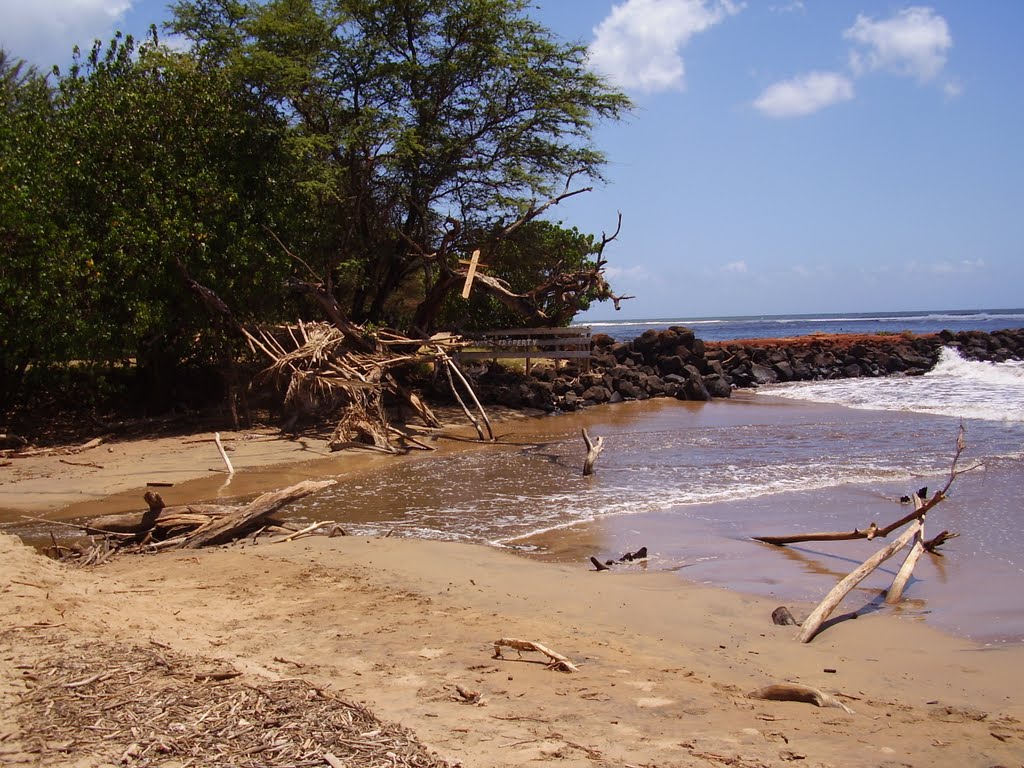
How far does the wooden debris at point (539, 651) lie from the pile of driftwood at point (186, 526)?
3791 millimetres

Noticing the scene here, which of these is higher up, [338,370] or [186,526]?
[338,370]

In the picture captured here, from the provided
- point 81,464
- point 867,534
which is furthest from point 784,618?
point 81,464

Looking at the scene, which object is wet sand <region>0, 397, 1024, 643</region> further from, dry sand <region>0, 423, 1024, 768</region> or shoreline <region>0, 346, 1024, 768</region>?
dry sand <region>0, 423, 1024, 768</region>

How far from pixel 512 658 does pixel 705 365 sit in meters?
23.4

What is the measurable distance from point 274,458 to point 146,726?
1062 cm

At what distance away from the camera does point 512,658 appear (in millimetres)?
5090

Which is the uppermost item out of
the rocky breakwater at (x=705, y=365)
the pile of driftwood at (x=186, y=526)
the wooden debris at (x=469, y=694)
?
the rocky breakwater at (x=705, y=365)

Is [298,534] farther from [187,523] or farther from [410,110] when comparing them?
[410,110]

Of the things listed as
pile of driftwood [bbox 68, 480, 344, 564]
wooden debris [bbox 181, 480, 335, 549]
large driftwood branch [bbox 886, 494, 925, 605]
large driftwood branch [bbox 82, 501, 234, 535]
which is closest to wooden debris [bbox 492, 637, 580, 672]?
large driftwood branch [bbox 886, 494, 925, 605]

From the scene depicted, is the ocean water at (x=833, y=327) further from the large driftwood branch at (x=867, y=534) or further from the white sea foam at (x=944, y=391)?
the large driftwood branch at (x=867, y=534)

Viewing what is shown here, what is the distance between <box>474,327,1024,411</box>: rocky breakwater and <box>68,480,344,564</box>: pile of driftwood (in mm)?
12448

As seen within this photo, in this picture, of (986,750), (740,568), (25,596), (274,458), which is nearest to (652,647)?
(986,750)

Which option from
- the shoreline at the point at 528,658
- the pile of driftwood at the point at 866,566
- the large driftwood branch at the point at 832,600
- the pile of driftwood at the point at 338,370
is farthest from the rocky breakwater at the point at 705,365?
the large driftwood branch at the point at 832,600

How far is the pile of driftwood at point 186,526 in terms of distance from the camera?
810cm
